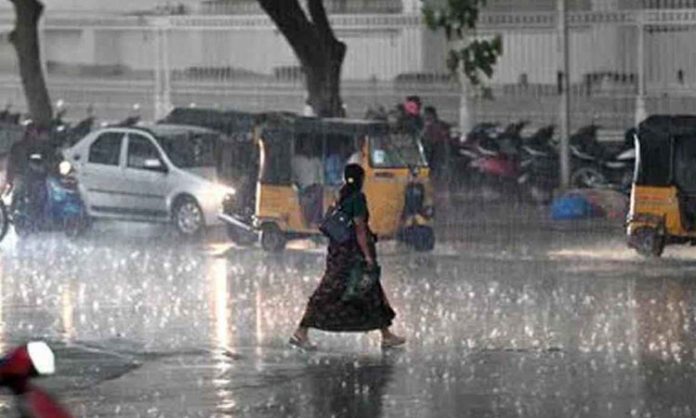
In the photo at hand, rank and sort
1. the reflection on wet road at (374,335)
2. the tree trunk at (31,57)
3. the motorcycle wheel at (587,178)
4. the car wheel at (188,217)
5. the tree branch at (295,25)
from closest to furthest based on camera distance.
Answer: the reflection on wet road at (374,335)
the car wheel at (188,217)
the motorcycle wheel at (587,178)
the tree branch at (295,25)
the tree trunk at (31,57)

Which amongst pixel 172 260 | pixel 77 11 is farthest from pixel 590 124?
pixel 77 11

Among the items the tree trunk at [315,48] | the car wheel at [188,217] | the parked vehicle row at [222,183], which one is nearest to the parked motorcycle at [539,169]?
the tree trunk at [315,48]

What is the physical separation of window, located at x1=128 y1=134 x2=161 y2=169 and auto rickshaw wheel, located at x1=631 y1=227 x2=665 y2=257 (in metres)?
7.04

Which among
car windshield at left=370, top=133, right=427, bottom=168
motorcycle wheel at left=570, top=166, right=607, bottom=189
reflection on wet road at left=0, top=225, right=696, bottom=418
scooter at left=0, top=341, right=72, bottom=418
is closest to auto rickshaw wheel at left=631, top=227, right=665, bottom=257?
reflection on wet road at left=0, top=225, right=696, bottom=418

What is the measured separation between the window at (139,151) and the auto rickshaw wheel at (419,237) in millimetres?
4536

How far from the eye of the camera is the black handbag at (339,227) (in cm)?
1639

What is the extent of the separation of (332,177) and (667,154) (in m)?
3.75

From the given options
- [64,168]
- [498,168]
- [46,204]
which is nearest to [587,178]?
[498,168]

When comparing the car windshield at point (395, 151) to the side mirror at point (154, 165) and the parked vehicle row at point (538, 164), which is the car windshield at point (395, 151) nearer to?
the side mirror at point (154, 165)

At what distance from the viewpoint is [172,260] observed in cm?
2527

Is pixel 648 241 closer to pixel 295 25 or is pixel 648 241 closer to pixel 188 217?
pixel 188 217

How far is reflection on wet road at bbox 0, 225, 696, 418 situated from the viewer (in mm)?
14016

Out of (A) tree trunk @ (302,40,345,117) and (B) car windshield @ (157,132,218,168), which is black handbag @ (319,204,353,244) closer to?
(B) car windshield @ (157,132,218,168)

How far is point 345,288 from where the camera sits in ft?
53.9
